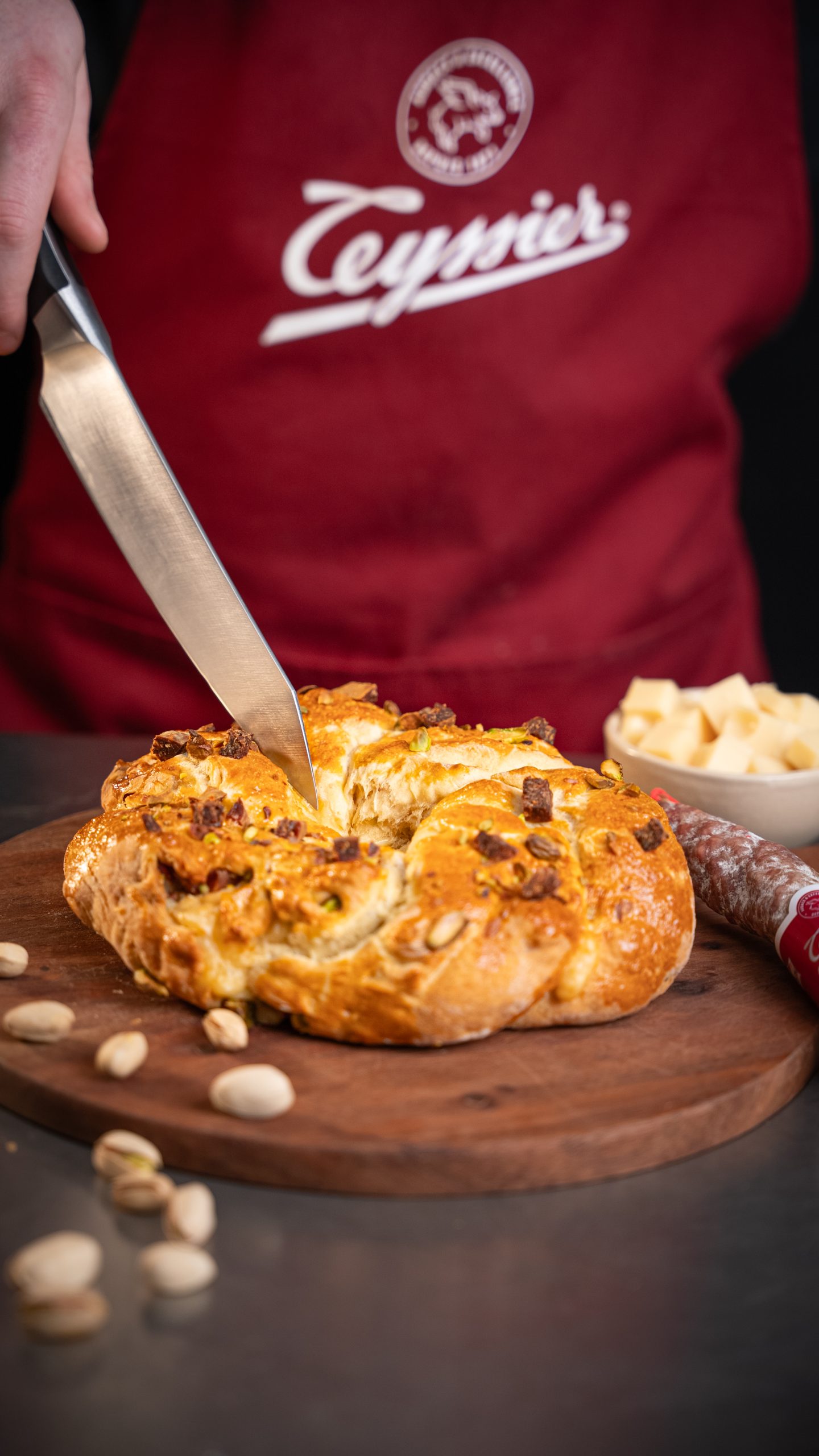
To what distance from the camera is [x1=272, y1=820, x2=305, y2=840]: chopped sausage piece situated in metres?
1.48

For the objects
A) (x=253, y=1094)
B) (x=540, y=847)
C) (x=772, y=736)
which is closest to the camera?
(x=253, y=1094)

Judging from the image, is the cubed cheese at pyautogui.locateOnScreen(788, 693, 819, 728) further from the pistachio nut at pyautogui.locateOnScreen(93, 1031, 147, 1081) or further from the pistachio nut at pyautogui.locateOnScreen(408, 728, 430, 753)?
the pistachio nut at pyautogui.locateOnScreen(93, 1031, 147, 1081)

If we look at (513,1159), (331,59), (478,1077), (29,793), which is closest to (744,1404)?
(513,1159)

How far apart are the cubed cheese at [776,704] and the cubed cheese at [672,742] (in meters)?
0.17

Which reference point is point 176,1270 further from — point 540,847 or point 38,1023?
point 540,847

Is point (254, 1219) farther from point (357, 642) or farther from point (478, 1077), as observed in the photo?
point (357, 642)

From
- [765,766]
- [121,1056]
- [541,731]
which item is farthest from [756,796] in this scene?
[121,1056]

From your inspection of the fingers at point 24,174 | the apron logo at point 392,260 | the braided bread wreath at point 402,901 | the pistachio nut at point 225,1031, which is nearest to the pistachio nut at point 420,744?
the braided bread wreath at point 402,901

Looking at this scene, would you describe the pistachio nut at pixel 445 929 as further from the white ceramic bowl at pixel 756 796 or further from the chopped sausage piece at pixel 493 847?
the white ceramic bowl at pixel 756 796

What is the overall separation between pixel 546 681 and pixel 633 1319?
199 centimetres

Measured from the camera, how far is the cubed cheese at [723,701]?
2.16 meters

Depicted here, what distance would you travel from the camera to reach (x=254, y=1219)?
1.13m

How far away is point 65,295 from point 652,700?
4.08 feet

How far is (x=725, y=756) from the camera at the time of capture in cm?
202
